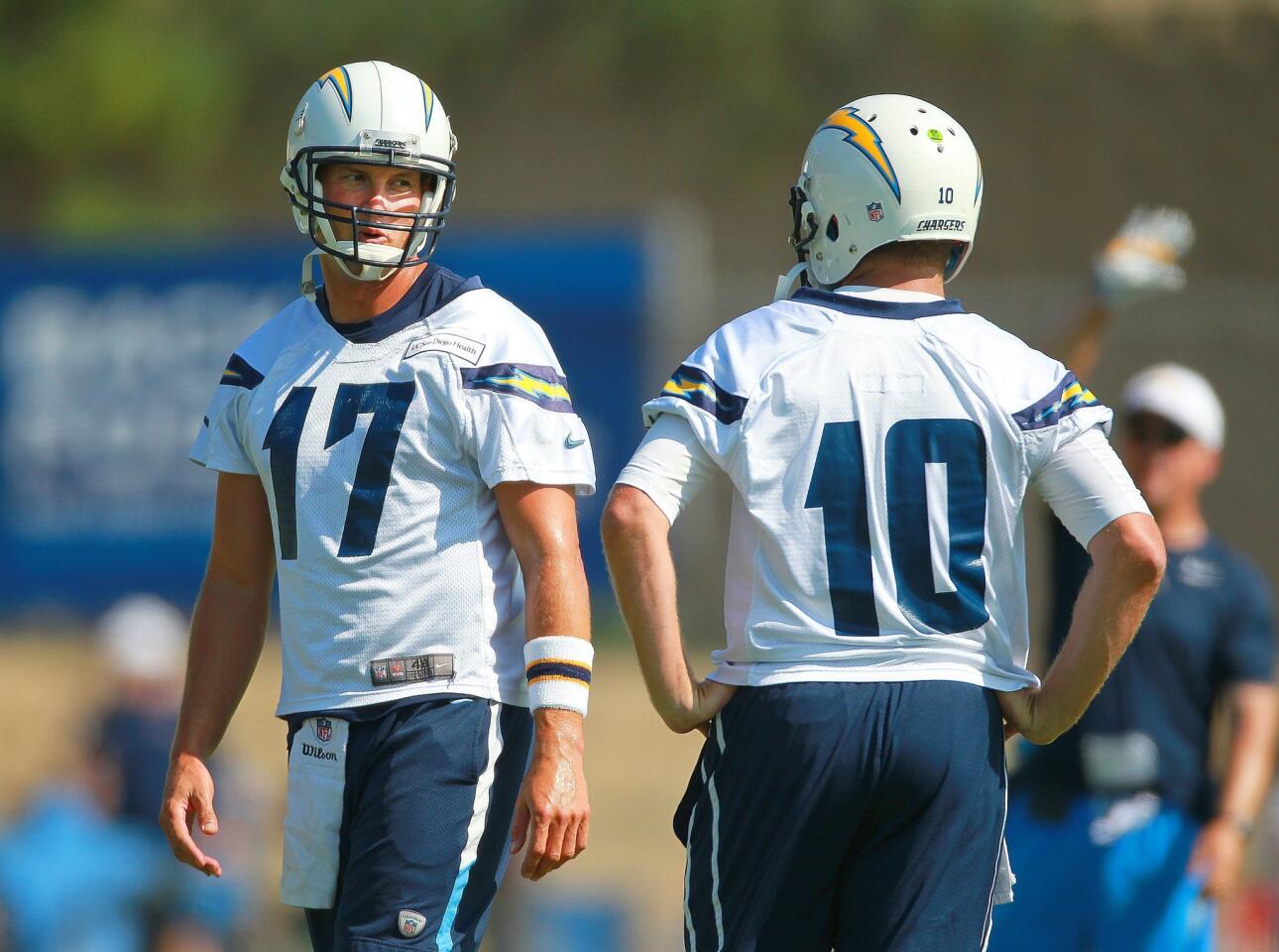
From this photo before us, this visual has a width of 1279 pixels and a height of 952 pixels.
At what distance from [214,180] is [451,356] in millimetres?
18813

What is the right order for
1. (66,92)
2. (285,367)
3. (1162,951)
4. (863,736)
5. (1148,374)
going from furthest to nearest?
(66,92), (1148,374), (1162,951), (285,367), (863,736)

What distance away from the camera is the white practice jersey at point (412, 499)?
3826 mm

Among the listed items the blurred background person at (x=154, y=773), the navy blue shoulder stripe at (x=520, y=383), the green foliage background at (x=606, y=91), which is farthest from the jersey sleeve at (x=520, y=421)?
the green foliage background at (x=606, y=91)

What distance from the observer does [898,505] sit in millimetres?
3549

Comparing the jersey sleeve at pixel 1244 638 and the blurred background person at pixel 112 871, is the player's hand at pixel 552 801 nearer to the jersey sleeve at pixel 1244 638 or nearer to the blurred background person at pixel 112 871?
the jersey sleeve at pixel 1244 638

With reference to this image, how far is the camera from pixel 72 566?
15328 millimetres

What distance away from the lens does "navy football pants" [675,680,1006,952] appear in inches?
139

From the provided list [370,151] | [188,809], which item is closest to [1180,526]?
[370,151]

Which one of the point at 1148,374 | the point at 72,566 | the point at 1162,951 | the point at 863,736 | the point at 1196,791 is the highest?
the point at 1148,374

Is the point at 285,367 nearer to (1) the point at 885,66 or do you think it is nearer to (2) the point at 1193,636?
(2) the point at 1193,636

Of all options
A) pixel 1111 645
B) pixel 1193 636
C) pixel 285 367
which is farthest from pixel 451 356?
pixel 1193 636

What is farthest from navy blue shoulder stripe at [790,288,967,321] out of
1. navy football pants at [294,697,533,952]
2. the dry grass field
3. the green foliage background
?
the green foliage background

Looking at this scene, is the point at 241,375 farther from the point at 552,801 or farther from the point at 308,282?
the point at 552,801

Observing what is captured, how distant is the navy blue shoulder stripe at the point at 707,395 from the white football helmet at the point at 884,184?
0.42 meters
